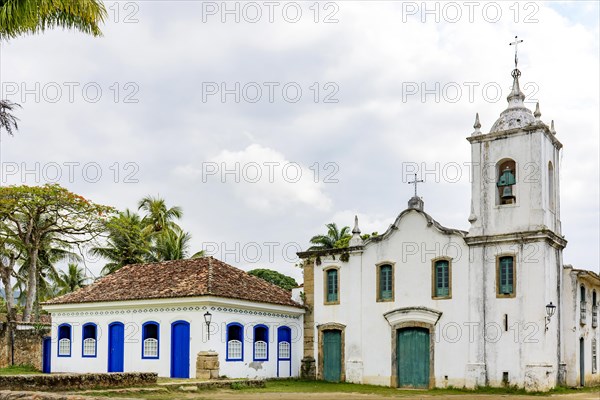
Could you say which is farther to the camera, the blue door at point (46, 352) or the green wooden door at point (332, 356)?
the blue door at point (46, 352)

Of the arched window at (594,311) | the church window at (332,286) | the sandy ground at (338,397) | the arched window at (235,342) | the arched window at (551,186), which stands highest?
the arched window at (551,186)

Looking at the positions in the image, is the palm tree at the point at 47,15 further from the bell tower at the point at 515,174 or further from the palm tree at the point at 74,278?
the palm tree at the point at 74,278

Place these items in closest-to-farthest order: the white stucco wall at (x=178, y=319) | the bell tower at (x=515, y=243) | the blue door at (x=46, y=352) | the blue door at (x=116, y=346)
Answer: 1. the bell tower at (x=515, y=243)
2. the white stucco wall at (x=178, y=319)
3. the blue door at (x=116, y=346)
4. the blue door at (x=46, y=352)

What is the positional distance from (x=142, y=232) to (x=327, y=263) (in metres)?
15.4

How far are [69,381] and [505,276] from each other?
486 inches

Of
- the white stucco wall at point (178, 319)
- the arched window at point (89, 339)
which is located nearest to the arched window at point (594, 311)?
the white stucco wall at point (178, 319)

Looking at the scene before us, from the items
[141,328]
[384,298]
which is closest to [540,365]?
[384,298]

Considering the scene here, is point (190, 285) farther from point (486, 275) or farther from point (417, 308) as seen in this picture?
point (486, 275)

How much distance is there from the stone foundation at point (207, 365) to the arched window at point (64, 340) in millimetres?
6219

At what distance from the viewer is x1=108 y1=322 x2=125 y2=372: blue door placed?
2577 cm

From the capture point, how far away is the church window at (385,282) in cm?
2477

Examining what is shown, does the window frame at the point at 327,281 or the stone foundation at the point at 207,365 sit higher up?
the window frame at the point at 327,281

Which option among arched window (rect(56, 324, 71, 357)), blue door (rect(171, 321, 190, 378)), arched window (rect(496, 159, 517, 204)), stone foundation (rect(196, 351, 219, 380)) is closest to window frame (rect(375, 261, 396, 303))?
arched window (rect(496, 159, 517, 204))

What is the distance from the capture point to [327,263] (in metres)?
26.3
